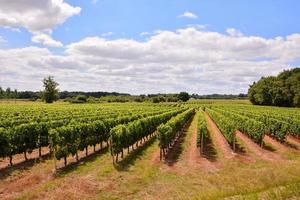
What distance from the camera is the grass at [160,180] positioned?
16672 mm

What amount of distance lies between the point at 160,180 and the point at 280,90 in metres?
99.9

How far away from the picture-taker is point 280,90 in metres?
110

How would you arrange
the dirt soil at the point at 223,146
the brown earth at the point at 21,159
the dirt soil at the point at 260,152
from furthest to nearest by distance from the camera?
the dirt soil at the point at 223,146 < the dirt soil at the point at 260,152 < the brown earth at the point at 21,159

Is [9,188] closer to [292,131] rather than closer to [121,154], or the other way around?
[121,154]

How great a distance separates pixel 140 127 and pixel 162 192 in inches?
585

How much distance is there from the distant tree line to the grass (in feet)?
270

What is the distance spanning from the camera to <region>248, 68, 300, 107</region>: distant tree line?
101 metres

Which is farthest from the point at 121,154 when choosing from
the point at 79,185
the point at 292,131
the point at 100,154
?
the point at 292,131

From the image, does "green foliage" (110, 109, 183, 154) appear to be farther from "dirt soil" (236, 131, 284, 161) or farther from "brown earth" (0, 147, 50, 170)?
"dirt soil" (236, 131, 284, 161)

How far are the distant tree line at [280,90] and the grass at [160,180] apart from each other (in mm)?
82368

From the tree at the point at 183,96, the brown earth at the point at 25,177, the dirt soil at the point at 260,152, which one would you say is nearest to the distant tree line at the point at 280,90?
the tree at the point at 183,96

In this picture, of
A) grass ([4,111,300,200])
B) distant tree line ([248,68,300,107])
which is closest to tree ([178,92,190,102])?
distant tree line ([248,68,300,107])

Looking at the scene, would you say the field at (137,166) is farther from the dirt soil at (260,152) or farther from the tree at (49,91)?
the tree at (49,91)

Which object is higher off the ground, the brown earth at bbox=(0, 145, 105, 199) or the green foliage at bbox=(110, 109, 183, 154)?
the green foliage at bbox=(110, 109, 183, 154)
